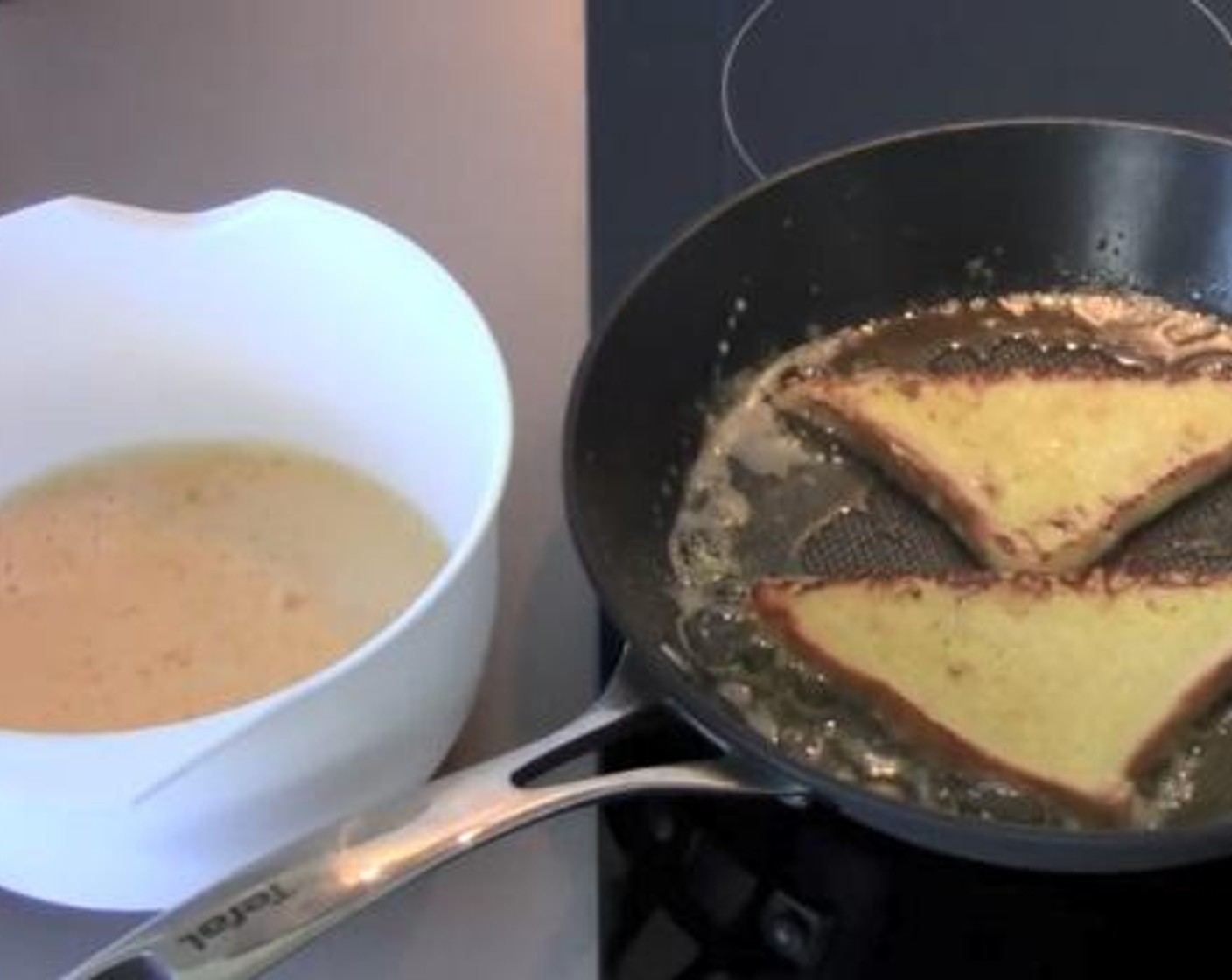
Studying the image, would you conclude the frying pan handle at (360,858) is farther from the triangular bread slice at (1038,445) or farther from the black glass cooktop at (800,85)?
the triangular bread slice at (1038,445)

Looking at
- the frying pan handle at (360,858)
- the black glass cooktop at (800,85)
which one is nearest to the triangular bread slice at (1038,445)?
the black glass cooktop at (800,85)

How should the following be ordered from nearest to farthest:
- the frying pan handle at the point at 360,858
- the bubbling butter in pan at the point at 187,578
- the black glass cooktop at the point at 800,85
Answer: the frying pan handle at the point at 360,858, the bubbling butter in pan at the point at 187,578, the black glass cooktop at the point at 800,85

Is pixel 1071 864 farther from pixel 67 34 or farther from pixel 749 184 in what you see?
pixel 67 34

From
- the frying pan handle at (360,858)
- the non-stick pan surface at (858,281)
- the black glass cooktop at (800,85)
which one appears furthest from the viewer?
the black glass cooktop at (800,85)

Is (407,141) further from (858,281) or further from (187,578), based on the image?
(187,578)

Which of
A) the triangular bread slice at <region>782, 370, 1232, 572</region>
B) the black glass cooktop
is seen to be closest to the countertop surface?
the black glass cooktop

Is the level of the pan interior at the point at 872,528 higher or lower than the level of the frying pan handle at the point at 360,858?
lower

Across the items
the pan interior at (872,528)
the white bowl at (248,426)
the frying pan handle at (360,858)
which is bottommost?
the pan interior at (872,528)
